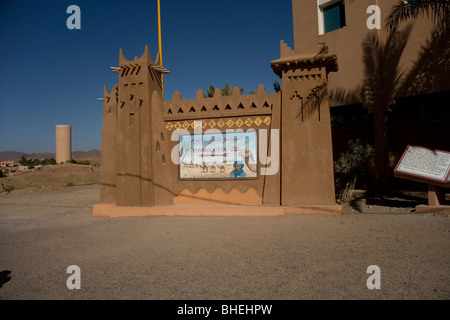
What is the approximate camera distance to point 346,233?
234 inches

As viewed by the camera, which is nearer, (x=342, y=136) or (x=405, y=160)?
(x=405, y=160)

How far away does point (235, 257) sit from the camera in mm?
4766

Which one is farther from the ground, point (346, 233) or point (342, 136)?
point (342, 136)

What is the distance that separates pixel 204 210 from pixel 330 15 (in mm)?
11346

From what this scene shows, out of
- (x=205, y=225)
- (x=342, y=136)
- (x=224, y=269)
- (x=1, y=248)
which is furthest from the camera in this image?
(x=342, y=136)

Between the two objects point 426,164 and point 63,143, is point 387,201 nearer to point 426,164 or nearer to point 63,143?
point 426,164

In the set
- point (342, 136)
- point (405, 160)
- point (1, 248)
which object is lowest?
point (1, 248)

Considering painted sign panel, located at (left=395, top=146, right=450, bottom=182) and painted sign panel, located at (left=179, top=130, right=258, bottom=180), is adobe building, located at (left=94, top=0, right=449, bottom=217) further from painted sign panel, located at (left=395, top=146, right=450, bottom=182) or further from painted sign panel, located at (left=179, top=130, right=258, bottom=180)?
painted sign panel, located at (left=395, top=146, right=450, bottom=182)

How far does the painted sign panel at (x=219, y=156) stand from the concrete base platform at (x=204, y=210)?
1.02 m

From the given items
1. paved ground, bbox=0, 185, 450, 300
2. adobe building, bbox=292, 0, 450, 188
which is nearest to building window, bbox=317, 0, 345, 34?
adobe building, bbox=292, 0, 450, 188

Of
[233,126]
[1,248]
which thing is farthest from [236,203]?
[1,248]
